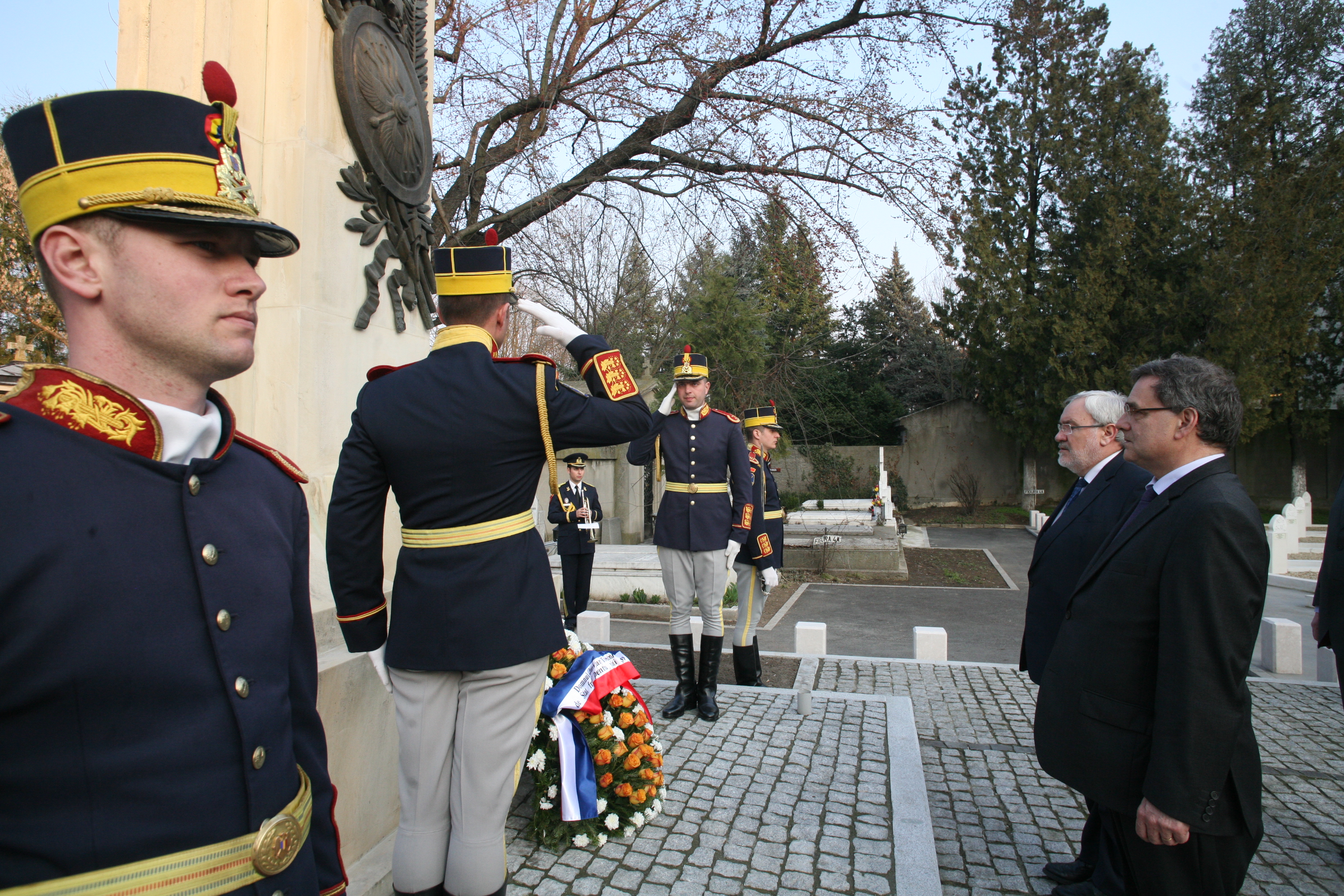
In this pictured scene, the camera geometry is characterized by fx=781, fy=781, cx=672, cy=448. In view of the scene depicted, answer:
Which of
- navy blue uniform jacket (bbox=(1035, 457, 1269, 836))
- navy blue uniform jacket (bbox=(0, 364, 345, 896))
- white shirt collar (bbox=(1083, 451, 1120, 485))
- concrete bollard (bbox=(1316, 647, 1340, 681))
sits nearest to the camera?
navy blue uniform jacket (bbox=(0, 364, 345, 896))

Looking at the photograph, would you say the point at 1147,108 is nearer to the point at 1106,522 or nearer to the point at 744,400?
the point at 744,400

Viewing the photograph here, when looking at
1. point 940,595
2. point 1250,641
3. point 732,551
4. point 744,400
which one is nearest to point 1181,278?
point 744,400

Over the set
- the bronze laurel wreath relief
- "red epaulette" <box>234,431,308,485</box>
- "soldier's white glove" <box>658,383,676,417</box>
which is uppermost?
the bronze laurel wreath relief

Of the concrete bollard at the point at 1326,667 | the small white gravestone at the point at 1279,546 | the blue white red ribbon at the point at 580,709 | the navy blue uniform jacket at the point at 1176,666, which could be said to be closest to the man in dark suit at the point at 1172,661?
the navy blue uniform jacket at the point at 1176,666

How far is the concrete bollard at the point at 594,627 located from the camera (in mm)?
7297

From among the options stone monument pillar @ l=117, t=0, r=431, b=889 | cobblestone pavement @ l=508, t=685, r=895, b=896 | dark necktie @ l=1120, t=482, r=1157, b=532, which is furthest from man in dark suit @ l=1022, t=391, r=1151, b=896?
stone monument pillar @ l=117, t=0, r=431, b=889

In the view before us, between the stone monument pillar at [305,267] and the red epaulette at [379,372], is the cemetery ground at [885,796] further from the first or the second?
the red epaulette at [379,372]

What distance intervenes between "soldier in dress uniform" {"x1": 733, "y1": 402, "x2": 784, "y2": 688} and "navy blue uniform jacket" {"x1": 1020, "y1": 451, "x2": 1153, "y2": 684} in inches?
86.6

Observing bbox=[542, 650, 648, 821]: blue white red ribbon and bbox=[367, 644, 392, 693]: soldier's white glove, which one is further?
bbox=[542, 650, 648, 821]: blue white red ribbon

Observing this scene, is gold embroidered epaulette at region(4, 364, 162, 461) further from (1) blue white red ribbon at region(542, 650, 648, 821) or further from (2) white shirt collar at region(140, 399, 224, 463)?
(1) blue white red ribbon at region(542, 650, 648, 821)

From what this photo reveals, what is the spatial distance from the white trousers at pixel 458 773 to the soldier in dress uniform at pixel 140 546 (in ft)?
3.82

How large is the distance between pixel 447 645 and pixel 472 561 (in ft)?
0.87

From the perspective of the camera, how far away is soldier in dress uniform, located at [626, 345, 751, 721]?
5.22 m

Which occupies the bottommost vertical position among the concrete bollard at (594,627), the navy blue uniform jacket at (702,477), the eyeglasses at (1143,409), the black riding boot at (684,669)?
the concrete bollard at (594,627)
